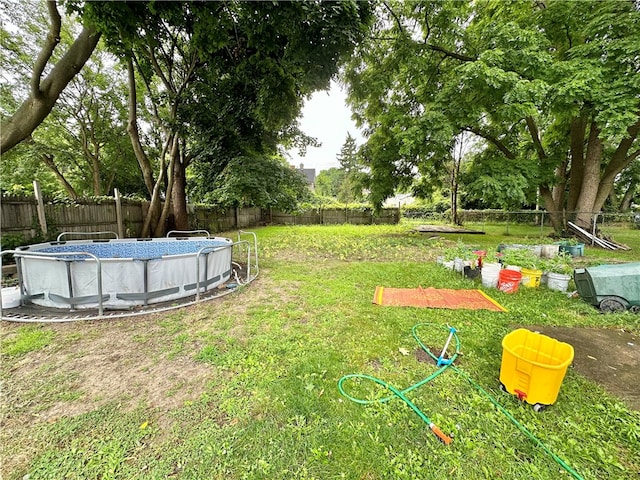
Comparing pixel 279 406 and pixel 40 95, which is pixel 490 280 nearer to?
pixel 279 406

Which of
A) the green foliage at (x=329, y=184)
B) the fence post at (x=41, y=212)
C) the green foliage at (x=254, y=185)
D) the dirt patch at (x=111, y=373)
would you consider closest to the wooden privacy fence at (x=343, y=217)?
the green foliage at (x=254, y=185)

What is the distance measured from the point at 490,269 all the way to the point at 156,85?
47.1ft

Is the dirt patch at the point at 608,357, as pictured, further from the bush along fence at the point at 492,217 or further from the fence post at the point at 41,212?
the bush along fence at the point at 492,217

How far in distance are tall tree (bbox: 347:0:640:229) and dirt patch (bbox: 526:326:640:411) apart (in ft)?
21.5

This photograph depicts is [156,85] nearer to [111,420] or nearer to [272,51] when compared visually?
[272,51]

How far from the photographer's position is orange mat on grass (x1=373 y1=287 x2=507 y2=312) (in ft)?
12.8

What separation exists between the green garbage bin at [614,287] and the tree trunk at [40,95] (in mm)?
9617

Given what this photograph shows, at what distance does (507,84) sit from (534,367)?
8.40m

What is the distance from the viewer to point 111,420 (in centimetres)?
182

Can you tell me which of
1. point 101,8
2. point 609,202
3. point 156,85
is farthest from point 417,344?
point 609,202

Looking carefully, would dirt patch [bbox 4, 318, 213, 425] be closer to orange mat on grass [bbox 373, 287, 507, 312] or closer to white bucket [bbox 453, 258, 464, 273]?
orange mat on grass [bbox 373, 287, 507, 312]

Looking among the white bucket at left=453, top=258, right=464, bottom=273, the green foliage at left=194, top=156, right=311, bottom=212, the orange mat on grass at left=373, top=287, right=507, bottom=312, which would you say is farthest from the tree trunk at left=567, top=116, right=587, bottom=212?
the green foliage at left=194, top=156, right=311, bottom=212

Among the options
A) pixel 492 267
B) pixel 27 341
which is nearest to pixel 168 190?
pixel 27 341

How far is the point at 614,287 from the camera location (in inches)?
143
